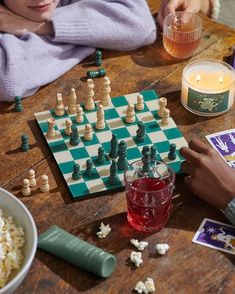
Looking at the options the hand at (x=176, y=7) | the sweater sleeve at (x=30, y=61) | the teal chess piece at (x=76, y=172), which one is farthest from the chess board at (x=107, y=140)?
the hand at (x=176, y=7)

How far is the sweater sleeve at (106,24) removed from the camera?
221cm

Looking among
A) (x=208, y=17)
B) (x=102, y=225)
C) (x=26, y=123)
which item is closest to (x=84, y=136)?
(x=26, y=123)

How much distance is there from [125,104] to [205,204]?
48cm

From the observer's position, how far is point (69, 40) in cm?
221

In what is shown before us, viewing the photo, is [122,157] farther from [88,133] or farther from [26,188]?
[26,188]

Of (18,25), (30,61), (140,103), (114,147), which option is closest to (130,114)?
(140,103)

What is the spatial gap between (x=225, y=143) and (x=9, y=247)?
2.42 ft

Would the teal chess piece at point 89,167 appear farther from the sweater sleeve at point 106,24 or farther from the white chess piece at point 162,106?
the sweater sleeve at point 106,24

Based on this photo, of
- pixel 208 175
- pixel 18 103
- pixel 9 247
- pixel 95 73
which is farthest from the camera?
pixel 95 73

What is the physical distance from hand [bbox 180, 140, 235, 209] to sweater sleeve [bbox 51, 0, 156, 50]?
621mm

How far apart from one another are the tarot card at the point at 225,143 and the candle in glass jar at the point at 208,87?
0.10 meters

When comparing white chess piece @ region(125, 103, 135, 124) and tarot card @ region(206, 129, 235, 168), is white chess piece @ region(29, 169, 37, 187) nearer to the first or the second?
white chess piece @ region(125, 103, 135, 124)

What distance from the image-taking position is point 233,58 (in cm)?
218

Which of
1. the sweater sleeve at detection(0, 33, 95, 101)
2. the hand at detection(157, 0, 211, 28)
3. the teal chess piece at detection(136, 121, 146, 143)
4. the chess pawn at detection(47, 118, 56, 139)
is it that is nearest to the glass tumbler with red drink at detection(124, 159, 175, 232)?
the teal chess piece at detection(136, 121, 146, 143)
